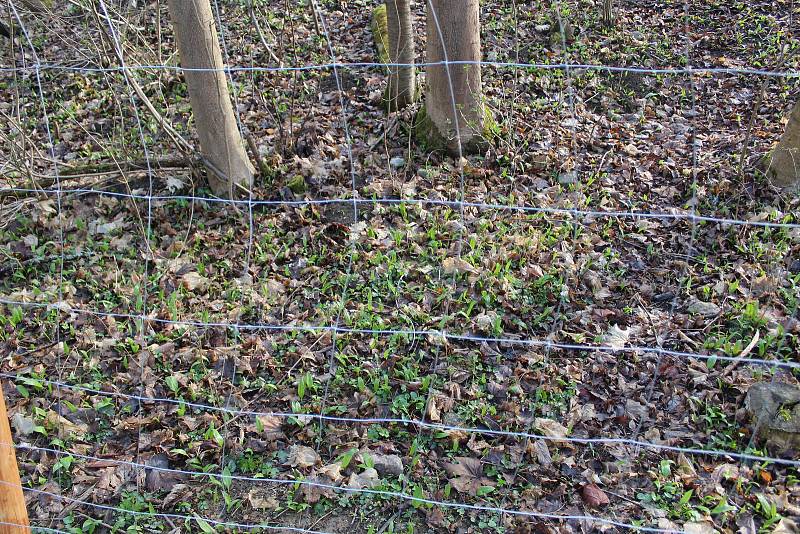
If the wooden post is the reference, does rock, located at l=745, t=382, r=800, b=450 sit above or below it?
below

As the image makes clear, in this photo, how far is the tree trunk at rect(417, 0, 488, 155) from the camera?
175 inches

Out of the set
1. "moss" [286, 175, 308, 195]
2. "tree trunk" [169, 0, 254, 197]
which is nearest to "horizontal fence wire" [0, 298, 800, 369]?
"tree trunk" [169, 0, 254, 197]

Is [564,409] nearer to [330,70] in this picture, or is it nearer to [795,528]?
[795,528]

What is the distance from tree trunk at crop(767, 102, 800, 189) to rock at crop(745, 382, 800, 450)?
5.85 feet

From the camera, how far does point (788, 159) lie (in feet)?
13.7

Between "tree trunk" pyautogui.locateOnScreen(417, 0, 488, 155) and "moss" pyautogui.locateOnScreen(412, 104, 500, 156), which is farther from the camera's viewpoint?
"moss" pyautogui.locateOnScreen(412, 104, 500, 156)

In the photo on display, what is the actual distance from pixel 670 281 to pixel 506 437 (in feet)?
4.94

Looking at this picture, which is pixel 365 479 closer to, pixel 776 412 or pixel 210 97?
pixel 776 412

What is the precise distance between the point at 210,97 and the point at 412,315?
214 cm

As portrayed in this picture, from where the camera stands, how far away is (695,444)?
2992 mm

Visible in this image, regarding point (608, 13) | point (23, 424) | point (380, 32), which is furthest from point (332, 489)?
point (608, 13)

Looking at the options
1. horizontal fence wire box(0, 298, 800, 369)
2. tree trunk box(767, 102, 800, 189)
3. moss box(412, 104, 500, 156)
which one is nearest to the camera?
horizontal fence wire box(0, 298, 800, 369)

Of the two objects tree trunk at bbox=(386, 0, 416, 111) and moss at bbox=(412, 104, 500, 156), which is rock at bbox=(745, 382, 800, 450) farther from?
tree trunk at bbox=(386, 0, 416, 111)

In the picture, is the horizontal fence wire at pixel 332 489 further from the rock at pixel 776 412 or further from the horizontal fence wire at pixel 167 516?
the rock at pixel 776 412
